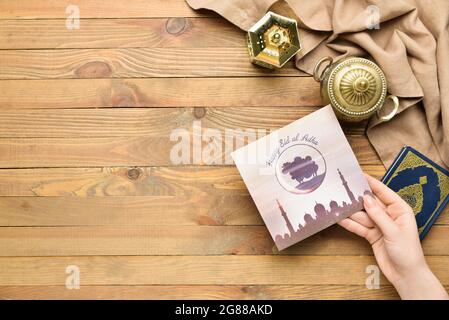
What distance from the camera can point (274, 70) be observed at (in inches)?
48.6

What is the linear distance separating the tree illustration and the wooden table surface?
0.10m

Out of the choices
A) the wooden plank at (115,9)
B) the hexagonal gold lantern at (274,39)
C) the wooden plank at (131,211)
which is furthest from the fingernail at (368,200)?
the wooden plank at (115,9)

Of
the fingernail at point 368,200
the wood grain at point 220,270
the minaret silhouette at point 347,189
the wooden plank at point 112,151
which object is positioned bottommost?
the wood grain at point 220,270

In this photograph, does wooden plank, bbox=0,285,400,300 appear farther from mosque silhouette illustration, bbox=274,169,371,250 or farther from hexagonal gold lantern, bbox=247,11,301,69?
hexagonal gold lantern, bbox=247,11,301,69

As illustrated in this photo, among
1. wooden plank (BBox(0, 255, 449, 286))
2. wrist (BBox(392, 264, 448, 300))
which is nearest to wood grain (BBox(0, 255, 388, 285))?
wooden plank (BBox(0, 255, 449, 286))

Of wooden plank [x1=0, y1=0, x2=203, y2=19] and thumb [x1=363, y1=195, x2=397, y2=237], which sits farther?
wooden plank [x1=0, y1=0, x2=203, y2=19]

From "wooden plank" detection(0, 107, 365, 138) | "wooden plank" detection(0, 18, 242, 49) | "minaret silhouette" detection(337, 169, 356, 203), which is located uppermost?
"wooden plank" detection(0, 18, 242, 49)

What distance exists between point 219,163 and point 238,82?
0.20m

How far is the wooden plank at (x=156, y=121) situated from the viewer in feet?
4.03

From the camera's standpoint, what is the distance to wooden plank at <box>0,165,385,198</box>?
1226 mm

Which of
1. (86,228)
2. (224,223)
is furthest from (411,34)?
(86,228)

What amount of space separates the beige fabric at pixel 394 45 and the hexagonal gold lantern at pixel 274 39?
0.04 metres

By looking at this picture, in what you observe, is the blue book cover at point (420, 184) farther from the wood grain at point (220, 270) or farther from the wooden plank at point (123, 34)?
the wooden plank at point (123, 34)

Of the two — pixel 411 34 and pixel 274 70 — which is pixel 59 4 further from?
pixel 411 34
